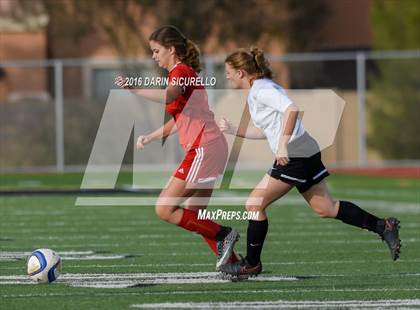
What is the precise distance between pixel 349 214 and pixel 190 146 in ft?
4.40

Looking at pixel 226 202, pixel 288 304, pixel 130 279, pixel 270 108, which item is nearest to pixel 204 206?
pixel 130 279

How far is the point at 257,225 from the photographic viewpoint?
975 cm

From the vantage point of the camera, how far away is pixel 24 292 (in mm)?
8930

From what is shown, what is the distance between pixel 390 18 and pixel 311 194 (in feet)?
64.8

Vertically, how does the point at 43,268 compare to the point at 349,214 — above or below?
below

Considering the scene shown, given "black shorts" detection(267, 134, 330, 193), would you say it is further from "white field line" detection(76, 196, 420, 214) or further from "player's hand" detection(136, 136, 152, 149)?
"white field line" detection(76, 196, 420, 214)

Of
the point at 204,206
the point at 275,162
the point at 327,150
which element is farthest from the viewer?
the point at 327,150

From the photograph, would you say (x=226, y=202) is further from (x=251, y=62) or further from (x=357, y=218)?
(x=251, y=62)

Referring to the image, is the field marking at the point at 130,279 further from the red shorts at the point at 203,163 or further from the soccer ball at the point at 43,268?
the red shorts at the point at 203,163

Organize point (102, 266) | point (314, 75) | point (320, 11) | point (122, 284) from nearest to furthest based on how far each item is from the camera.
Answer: point (122, 284), point (102, 266), point (314, 75), point (320, 11)

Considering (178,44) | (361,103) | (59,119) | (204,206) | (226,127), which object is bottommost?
(204,206)

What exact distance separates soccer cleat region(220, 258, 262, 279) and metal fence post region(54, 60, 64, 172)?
54.3ft

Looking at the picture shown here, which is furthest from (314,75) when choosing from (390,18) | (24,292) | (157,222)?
(24,292)

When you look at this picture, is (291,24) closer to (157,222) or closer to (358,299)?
(157,222)
